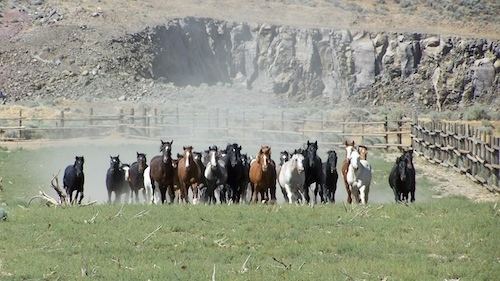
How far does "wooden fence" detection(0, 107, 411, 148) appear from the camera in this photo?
163 feet

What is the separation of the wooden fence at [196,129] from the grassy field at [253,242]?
26850 mm

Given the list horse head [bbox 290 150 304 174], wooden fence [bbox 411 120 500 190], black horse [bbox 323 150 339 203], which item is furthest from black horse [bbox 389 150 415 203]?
wooden fence [bbox 411 120 500 190]

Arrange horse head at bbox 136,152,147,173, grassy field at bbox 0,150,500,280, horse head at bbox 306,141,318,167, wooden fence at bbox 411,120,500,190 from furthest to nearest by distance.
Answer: wooden fence at bbox 411,120,500,190 < horse head at bbox 136,152,147,173 < horse head at bbox 306,141,318,167 < grassy field at bbox 0,150,500,280

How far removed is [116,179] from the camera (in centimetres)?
2973

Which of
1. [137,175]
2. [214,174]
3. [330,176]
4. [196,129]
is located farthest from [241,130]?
[214,174]

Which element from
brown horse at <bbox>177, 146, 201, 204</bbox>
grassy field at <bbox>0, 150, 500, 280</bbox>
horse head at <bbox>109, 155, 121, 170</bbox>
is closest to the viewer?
grassy field at <bbox>0, 150, 500, 280</bbox>

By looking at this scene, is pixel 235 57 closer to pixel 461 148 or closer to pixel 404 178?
pixel 461 148

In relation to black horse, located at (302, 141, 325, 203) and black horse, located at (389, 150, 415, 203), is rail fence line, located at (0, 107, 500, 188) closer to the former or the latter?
black horse, located at (389, 150, 415, 203)

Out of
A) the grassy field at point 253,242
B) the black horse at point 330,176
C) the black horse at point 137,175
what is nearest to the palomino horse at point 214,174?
the black horse at point 330,176

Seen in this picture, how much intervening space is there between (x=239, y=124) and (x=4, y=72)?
2491 cm

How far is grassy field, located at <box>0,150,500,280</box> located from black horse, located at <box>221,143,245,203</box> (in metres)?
4.76

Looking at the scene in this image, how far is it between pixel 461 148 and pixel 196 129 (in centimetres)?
1906

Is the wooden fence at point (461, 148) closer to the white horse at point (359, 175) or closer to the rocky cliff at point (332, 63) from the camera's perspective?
the white horse at point (359, 175)

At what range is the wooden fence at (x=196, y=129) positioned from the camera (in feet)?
163
